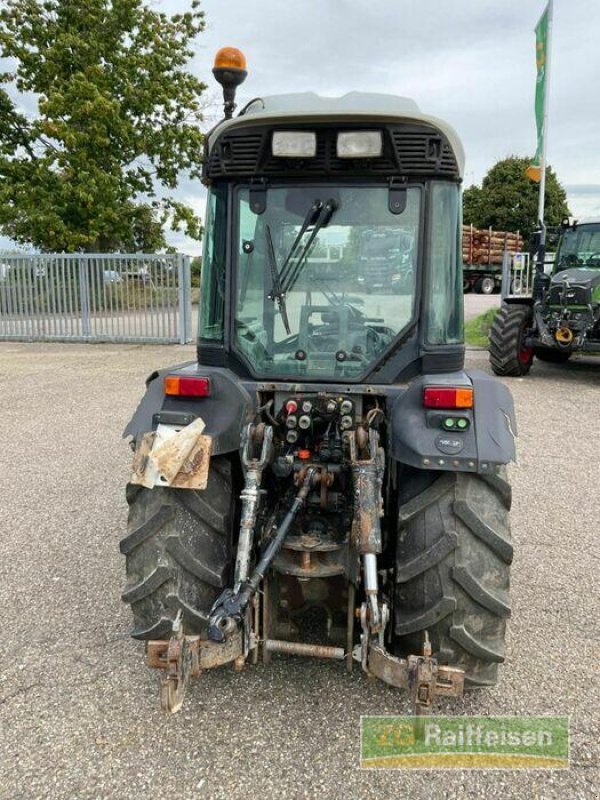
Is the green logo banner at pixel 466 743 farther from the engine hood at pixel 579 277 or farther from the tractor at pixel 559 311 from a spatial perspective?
the engine hood at pixel 579 277

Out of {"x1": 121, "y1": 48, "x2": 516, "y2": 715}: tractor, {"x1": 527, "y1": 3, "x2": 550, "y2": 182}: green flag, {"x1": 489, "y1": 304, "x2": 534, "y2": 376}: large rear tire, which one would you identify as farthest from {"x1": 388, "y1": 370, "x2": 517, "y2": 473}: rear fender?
{"x1": 527, "y1": 3, "x2": 550, "y2": 182}: green flag

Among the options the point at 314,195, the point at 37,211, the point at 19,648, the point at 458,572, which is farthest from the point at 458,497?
the point at 37,211

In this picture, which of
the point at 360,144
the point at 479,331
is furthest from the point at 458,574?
the point at 479,331

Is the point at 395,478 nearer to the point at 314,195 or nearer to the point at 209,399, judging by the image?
the point at 209,399

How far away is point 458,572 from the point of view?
2.38m

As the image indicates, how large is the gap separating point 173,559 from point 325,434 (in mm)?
816

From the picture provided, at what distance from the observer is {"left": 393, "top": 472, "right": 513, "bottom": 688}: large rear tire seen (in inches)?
93.9

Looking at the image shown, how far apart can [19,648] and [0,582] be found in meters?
0.80

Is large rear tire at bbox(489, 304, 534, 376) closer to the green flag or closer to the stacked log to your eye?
the green flag

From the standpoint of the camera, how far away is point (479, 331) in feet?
48.6

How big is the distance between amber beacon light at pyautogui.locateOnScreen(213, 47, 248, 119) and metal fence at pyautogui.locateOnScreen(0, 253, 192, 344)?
37.1 feet

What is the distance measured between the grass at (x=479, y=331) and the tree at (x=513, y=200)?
24.4 meters

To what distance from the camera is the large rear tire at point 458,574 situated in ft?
7.82

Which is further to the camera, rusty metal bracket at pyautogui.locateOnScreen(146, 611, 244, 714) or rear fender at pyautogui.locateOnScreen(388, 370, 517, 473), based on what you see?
rear fender at pyautogui.locateOnScreen(388, 370, 517, 473)
